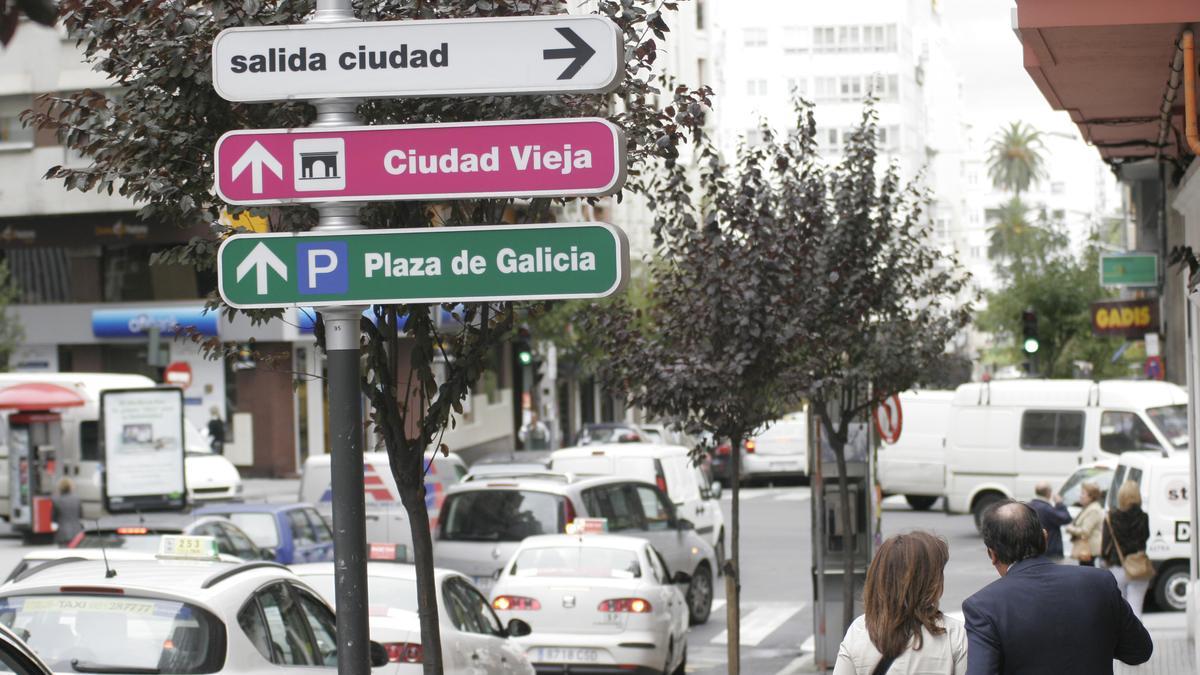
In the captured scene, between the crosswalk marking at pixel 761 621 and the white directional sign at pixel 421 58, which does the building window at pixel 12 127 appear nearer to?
the crosswalk marking at pixel 761 621

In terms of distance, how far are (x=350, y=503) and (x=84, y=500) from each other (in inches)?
1049

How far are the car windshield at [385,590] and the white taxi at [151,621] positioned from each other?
3.15 meters

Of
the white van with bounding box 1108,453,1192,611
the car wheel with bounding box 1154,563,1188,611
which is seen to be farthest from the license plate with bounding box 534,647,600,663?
the car wheel with bounding box 1154,563,1188,611

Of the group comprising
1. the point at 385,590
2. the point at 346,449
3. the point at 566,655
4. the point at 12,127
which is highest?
the point at 12,127

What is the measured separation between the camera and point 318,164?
239 inches

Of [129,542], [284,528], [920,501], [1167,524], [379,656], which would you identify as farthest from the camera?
[920,501]

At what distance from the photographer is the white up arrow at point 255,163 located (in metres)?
6.10

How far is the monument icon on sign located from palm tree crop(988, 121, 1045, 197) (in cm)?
10616

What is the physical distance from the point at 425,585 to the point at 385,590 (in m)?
4.53

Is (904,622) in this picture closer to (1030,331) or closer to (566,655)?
(566,655)

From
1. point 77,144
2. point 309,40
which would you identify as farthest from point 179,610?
point 309,40

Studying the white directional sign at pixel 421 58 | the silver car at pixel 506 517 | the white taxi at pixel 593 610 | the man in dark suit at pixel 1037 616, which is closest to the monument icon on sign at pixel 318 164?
the white directional sign at pixel 421 58

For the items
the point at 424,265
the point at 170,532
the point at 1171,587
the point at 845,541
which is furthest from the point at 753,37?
the point at 424,265

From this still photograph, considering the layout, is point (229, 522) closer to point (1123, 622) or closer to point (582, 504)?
point (582, 504)
